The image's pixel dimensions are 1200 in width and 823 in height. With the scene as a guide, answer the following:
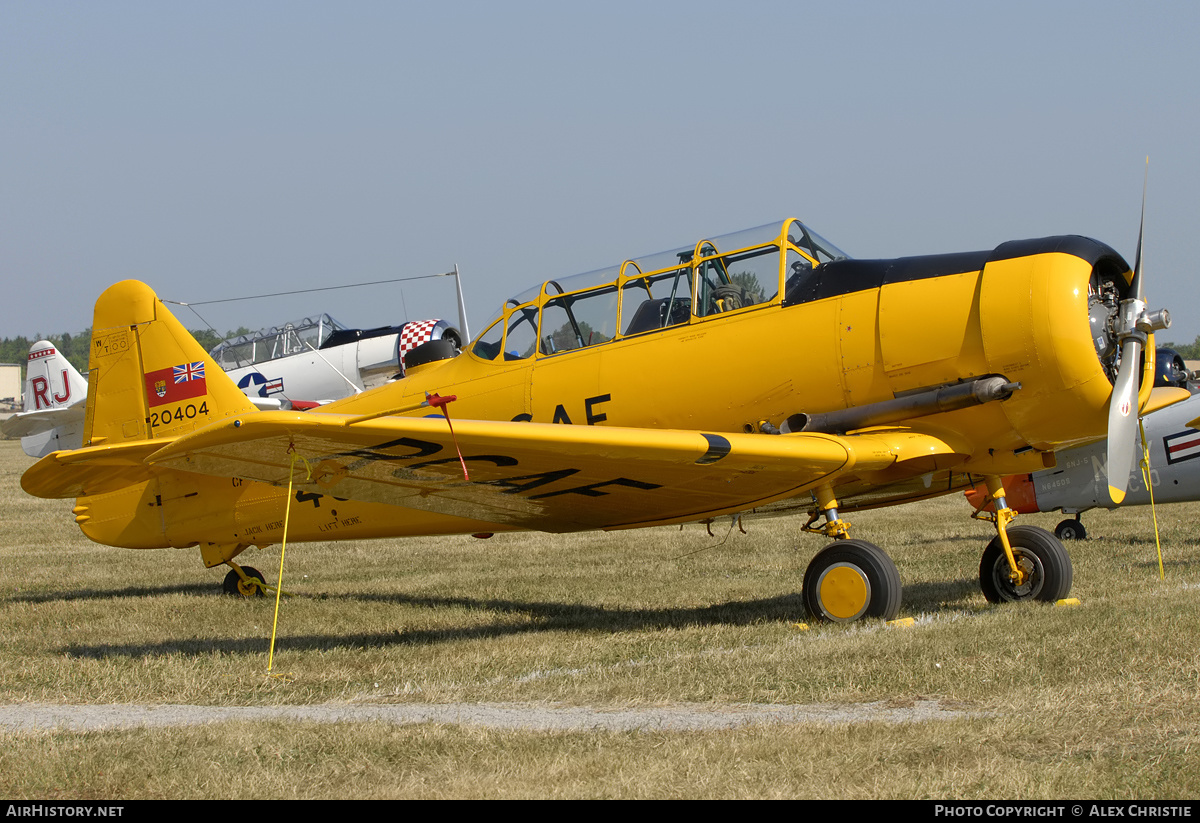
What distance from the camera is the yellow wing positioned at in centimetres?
615

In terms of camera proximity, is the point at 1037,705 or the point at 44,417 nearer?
the point at 1037,705

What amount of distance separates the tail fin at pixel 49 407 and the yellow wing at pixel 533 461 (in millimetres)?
15924

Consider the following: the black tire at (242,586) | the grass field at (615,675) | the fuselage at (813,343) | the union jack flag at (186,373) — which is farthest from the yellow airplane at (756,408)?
the black tire at (242,586)

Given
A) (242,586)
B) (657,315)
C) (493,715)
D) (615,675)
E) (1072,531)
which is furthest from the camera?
(1072,531)

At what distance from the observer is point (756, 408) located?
7625mm

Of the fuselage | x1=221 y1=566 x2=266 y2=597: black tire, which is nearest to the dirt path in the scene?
the fuselage

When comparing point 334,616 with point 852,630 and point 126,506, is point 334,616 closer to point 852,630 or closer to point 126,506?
point 126,506

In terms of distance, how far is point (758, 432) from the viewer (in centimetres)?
766

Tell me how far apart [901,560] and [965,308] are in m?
5.31

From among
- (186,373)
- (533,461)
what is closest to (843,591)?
(533,461)

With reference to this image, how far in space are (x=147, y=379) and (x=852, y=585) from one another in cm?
676

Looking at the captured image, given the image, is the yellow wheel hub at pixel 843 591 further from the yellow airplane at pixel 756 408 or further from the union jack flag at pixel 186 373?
the union jack flag at pixel 186 373

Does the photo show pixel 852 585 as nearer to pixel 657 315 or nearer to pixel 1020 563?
pixel 1020 563
